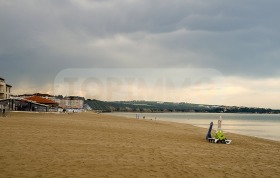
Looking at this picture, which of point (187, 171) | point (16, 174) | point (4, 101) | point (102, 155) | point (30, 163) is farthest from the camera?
point (4, 101)

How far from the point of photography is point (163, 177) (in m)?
8.63

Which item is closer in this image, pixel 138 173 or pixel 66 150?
pixel 138 173

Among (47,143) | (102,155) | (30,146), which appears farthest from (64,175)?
(47,143)

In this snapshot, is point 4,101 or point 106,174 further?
point 4,101

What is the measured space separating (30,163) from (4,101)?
168 ft

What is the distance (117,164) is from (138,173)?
4.24 feet

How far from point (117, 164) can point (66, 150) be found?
118 inches

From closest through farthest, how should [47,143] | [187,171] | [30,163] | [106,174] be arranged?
[106,174] < [30,163] < [187,171] < [47,143]

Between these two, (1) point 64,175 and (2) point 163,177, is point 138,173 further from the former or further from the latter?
(1) point 64,175

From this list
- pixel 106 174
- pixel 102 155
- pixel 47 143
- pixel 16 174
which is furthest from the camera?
pixel 47 143

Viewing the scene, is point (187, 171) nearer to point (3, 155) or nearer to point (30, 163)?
point (30, 163)

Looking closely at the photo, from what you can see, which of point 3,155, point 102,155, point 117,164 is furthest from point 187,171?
point 3,155

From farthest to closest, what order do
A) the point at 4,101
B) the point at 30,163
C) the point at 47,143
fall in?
the point at 4,101 → the point at 47,143 → the point at 30,163

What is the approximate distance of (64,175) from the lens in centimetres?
801
